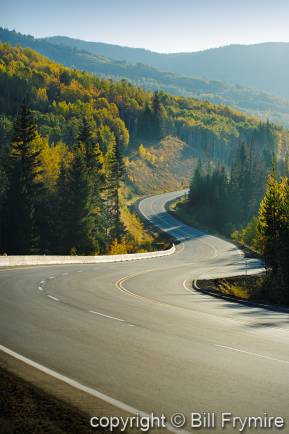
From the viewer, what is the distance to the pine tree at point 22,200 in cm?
7131

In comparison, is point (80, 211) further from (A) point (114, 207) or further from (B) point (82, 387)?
(B) point (82, 387)

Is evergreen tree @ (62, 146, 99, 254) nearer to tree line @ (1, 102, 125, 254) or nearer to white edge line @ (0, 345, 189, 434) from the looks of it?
tree line @ (1, 102, 125, 254)

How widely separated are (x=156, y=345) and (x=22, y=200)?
61.6 metres

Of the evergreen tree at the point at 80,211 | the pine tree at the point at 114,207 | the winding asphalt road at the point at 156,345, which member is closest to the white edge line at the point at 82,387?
the winding asphalt road at the point at 156,345

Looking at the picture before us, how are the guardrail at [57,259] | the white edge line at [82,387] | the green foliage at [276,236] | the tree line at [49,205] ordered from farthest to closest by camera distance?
the tree line at [49,205]
the guardrail at [57,259]
the green foliage at [276,236]
the white edge line at [82,387]

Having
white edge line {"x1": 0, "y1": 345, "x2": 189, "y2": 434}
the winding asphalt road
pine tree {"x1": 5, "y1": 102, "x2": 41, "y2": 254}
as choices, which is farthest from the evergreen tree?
white edge line {"x1": 0, "y1": 345, "x2": 189, "y2": 434}

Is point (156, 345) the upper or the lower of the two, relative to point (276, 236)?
upper

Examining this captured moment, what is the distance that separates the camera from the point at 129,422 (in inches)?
312

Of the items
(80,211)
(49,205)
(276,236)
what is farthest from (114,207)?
(276,236)

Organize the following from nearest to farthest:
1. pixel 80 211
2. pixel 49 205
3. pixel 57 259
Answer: pixel 57 259
pixel 80 211
pixel 49 205

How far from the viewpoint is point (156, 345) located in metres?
13.5

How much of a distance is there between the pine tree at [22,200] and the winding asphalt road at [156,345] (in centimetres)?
4500

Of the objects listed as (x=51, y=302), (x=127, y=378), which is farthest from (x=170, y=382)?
(x=51, y=302)

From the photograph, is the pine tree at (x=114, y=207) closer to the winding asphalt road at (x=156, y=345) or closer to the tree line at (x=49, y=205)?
the tree line at (x=49, y=205)
